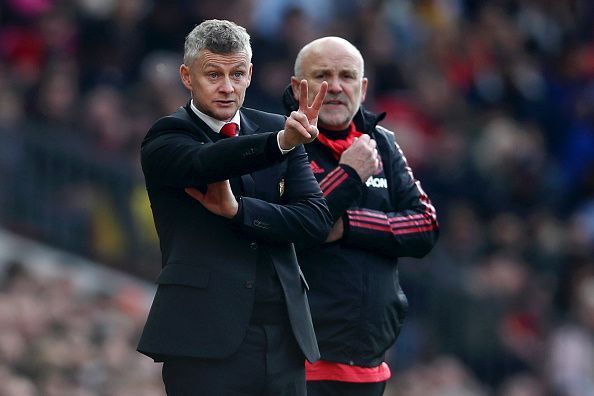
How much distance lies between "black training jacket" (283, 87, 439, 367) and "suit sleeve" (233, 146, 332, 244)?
1.68 feet

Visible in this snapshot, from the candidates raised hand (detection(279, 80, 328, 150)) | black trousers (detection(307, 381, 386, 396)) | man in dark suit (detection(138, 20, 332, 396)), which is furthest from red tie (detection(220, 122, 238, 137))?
black trousers (detection(307, 381, 386, 396))

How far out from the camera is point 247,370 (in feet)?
17.9

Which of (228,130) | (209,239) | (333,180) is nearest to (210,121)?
(228,130)

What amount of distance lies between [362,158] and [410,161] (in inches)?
300

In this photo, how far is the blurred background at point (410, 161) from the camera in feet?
38.3

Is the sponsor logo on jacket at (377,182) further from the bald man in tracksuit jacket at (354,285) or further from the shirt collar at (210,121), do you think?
the shirt collar at (210,121)

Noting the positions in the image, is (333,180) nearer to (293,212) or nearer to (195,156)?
(293,212)

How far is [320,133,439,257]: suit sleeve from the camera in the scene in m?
6.21

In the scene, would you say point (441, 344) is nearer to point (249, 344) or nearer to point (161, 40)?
point (161, 40)

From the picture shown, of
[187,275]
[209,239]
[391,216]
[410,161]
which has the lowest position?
[410,161]

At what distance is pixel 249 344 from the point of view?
18.0ft

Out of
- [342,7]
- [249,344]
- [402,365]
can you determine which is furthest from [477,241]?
[249,344]

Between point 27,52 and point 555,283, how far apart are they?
4710 mm

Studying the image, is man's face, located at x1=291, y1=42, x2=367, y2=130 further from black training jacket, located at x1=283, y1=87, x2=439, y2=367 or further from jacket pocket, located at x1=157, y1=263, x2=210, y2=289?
jacket pocket, located at x1=157, y1=263, x2=210, y2=289
